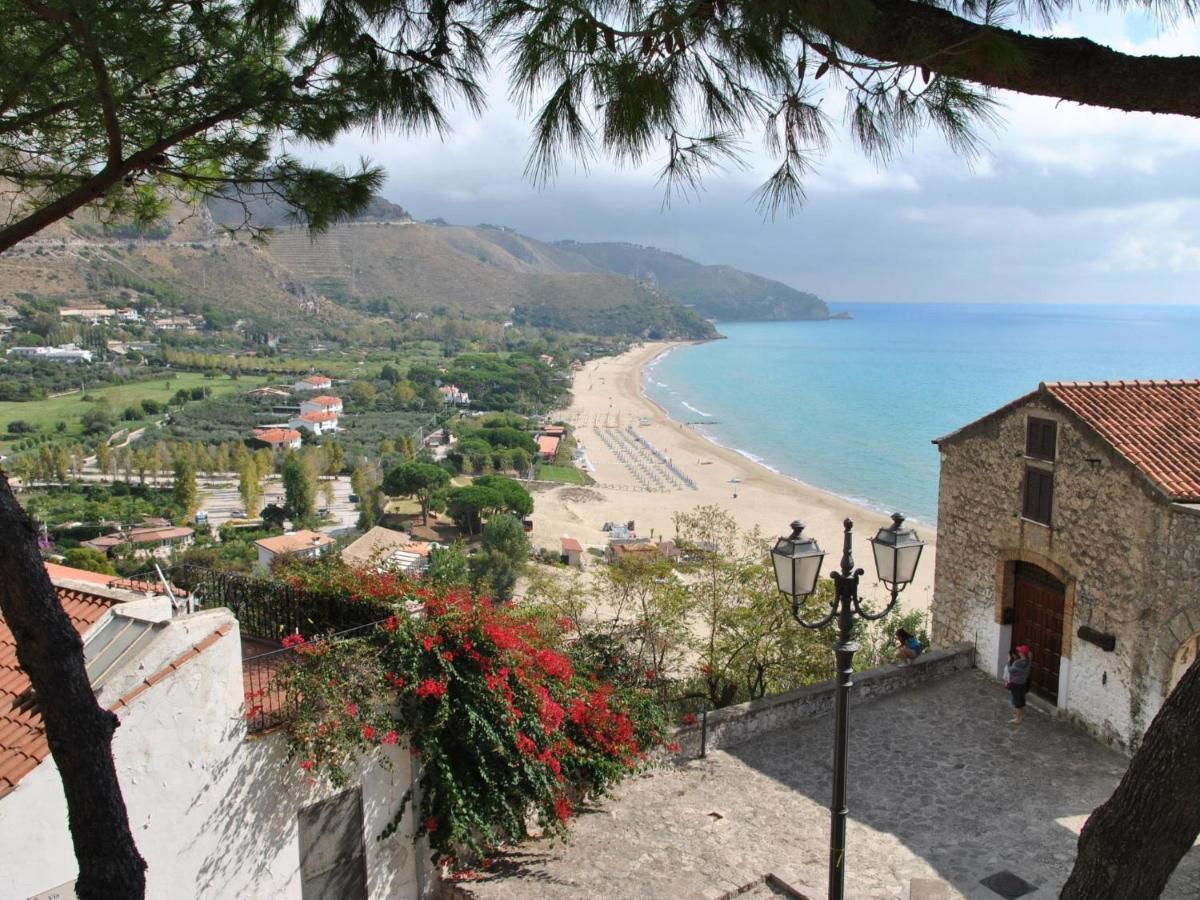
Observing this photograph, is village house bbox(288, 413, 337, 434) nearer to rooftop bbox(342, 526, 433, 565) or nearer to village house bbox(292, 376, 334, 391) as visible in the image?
village house bbox(292, 376, 334, 391)

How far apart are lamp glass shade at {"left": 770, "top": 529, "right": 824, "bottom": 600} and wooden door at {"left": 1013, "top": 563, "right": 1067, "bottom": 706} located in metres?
6.61

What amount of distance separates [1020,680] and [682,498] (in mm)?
38339

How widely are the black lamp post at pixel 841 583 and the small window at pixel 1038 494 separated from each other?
5678 mm

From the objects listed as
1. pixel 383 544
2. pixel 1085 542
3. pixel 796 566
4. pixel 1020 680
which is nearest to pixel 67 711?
pixel 796 566

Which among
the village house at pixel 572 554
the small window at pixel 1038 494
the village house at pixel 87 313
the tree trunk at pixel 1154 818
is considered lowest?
the village house at pixel 572 554

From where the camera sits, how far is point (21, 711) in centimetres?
561

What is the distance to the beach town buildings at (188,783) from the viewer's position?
16.3ft

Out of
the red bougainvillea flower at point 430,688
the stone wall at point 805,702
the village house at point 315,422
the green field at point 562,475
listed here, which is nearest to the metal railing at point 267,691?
the red bougainvillea flower at point 430,688

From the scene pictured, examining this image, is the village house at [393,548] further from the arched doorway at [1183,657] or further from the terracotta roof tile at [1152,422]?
the arched doorway at [1183,657]

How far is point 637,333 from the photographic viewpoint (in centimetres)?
19312

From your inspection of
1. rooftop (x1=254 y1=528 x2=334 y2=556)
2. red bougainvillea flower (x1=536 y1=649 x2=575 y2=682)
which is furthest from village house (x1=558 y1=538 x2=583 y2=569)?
red bougainvillea flower (x1=536 y1=649 x2=575 y2=682)

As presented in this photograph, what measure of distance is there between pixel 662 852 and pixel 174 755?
12.7 feet

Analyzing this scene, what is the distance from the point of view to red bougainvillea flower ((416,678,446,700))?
21.7 feet

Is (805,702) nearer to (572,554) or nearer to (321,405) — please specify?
(572,554)
